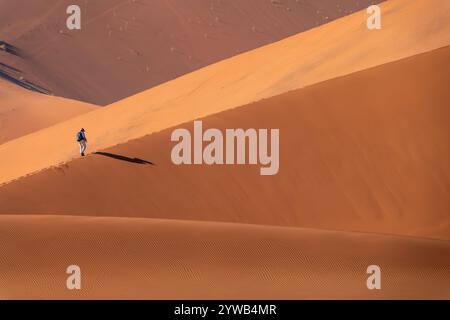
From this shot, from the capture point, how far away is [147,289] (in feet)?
33.7

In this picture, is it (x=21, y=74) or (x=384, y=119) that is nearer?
(x=384, y=119)

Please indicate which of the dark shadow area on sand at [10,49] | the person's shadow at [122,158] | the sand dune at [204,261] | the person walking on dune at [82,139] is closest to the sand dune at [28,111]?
the dark shadow area on sand at [10,49]

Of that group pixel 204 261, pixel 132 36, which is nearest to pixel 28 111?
pixel 132 36

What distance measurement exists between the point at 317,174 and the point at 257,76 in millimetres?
5777

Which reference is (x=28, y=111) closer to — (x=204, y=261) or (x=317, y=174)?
(x=317, y=174)

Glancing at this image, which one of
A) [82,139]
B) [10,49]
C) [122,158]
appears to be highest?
[10,49]

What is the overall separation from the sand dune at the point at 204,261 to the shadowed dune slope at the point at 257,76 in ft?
21.0

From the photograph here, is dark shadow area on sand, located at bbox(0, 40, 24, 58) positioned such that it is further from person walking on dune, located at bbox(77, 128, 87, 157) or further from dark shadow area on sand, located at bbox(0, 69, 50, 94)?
person walking on dune, located at bbox(77, 128, 87, 157)

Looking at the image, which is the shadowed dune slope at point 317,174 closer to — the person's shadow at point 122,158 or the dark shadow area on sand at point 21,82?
the person's shadow at point 122,158

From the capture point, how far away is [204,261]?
11008 millimetres

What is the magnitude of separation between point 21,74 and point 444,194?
104 ft
